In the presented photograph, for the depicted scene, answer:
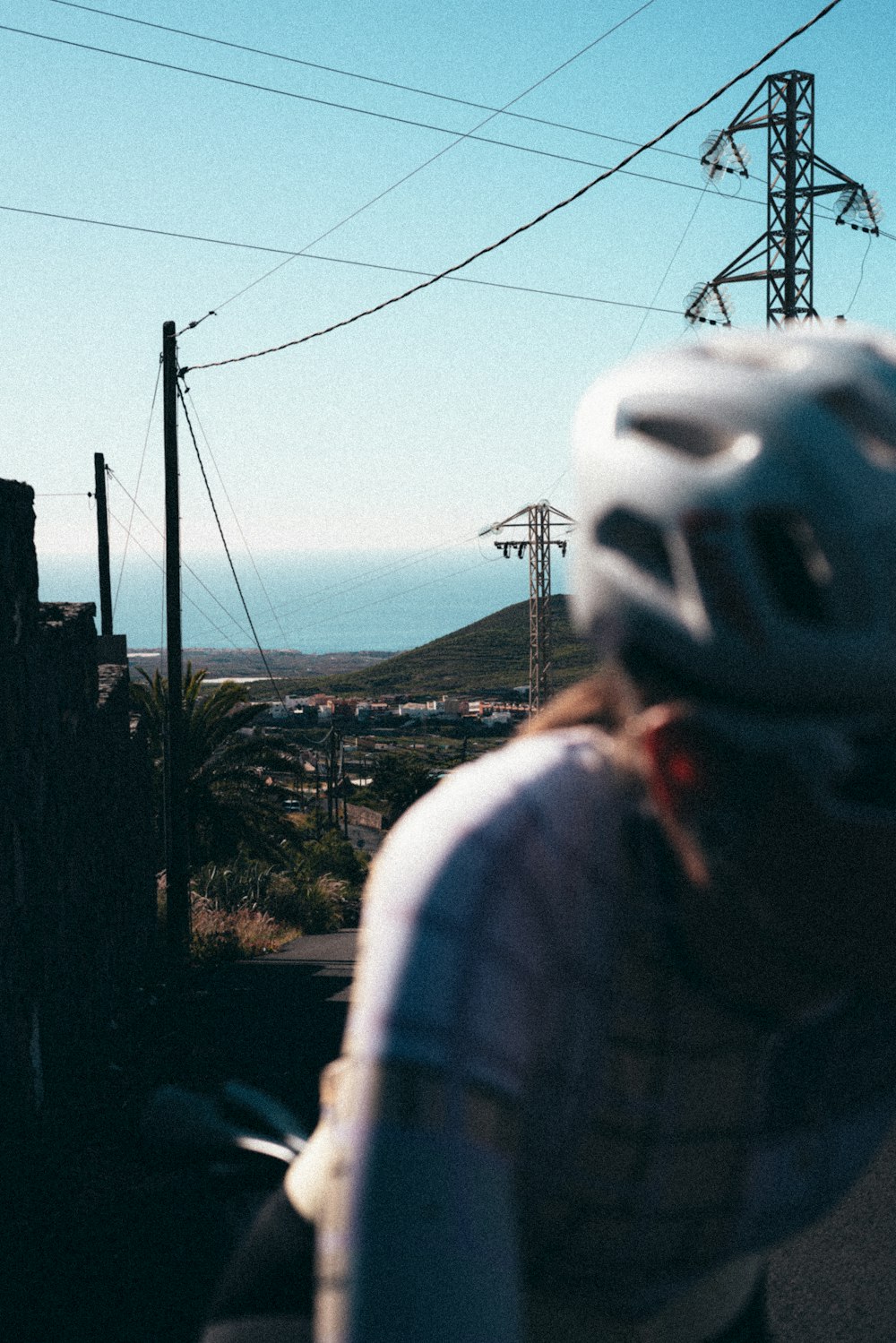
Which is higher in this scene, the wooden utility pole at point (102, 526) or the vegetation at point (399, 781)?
the wooden utility pole at point (102, 526)

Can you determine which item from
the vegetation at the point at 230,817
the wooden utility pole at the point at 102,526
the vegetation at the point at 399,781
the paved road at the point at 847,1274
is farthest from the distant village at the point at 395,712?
the paved road at the point at 847,1274

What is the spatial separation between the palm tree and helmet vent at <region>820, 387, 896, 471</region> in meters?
20.4

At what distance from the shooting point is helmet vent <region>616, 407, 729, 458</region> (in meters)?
0.90

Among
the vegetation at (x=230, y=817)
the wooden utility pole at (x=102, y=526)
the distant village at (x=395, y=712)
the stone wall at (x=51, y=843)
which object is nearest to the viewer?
the stone wall at (x=51, y=843)

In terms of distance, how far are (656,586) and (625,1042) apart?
32 centimetres

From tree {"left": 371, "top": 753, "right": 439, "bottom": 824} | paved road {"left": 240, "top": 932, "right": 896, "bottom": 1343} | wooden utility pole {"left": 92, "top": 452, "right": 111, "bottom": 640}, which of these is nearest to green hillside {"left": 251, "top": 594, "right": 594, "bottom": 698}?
tree {"left": 371, "top": 753, "right": 439, "bottom": 824}

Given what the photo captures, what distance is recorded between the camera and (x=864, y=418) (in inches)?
35.6

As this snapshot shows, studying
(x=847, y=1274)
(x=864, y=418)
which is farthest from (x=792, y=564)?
(x=847, y=1274)

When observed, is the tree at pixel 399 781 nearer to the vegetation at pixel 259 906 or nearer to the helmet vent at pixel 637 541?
the vegetation at pixel 259 906

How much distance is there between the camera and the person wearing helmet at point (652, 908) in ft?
2.47

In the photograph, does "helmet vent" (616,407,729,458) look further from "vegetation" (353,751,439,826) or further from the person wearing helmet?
"vegetation" (353,751,439,826)

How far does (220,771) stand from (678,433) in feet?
68.5

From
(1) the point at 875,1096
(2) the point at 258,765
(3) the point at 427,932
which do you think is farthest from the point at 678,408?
(2) the point at 258,765

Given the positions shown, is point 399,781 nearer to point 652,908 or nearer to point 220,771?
point 220,771
